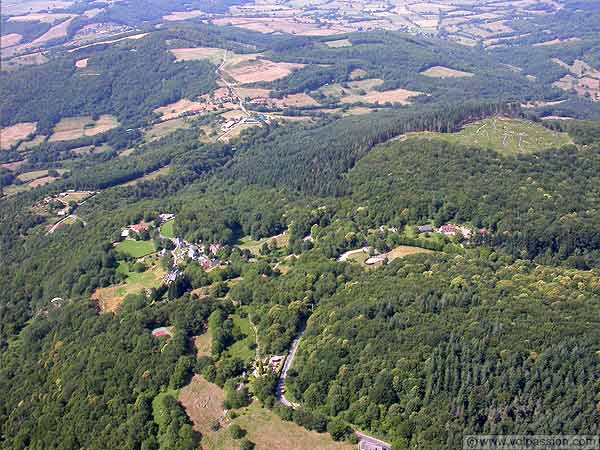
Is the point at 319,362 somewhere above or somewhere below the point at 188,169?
above

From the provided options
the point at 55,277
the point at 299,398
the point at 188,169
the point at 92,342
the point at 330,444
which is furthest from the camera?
the point at 188,169

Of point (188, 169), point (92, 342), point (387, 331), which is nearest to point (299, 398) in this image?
point (387, 331)

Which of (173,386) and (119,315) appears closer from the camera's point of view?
(173,386)

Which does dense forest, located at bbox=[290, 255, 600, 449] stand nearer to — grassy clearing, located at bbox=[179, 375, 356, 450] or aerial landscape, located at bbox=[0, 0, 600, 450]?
aerial landscape, located at bbox=[0, 0, 600, 450]

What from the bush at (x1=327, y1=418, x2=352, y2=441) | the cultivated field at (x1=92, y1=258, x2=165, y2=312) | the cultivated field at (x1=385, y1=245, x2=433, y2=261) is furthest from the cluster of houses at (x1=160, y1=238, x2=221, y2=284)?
the bush at (x1=327, y1=418, x2=352, y2=441)

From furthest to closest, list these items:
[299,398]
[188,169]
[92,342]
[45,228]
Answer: [188,169] < [45,228] < [92,342] < [299,398]

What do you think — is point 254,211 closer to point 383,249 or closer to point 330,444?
point 383,249

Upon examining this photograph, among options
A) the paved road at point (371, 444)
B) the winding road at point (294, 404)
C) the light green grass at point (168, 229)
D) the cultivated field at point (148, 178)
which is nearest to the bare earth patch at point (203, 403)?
the winding road at point (294, 404)
